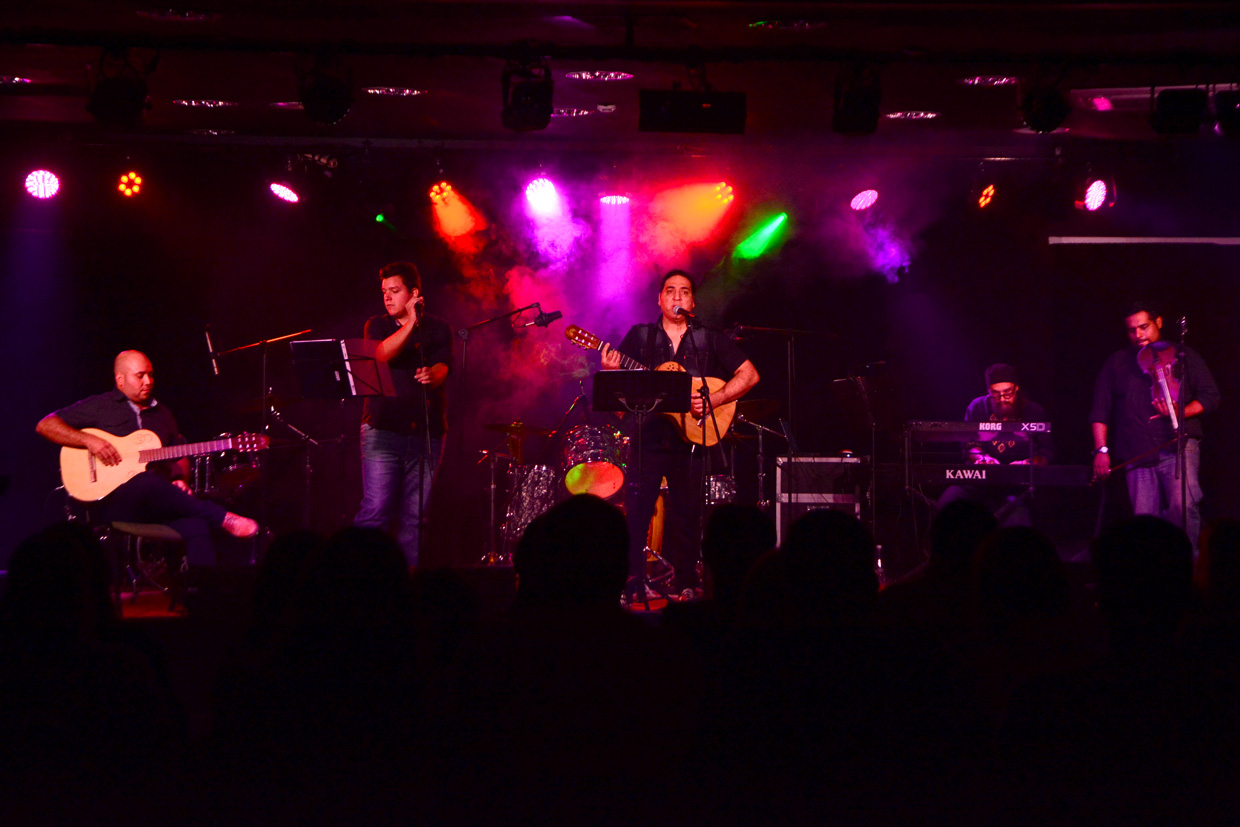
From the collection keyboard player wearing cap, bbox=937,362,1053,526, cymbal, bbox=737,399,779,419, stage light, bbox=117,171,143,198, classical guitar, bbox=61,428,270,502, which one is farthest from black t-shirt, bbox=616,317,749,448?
stage light, bbox=117,171,143,198

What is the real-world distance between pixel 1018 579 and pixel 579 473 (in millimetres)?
4755

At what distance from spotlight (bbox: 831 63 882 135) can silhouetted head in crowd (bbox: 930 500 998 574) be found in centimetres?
363

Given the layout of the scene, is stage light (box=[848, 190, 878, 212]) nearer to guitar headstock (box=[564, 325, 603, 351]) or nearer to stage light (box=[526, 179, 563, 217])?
stage light (box=[526, 179, 563, 217])

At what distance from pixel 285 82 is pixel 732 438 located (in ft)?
14.5

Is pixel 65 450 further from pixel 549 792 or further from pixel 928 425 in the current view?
pixel 928 425

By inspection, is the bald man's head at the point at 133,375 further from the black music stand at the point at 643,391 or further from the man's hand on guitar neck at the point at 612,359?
the black music stand at the point at 643,391

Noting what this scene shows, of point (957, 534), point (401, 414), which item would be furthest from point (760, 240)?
point (957, 534)

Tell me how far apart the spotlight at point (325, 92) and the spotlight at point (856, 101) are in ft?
10.8

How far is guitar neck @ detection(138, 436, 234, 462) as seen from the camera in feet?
22.1

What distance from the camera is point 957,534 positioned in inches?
121

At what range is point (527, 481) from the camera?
24.7 feet

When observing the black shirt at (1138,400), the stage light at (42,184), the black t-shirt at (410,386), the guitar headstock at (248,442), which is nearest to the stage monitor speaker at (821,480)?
the black shirt at (1138,400)

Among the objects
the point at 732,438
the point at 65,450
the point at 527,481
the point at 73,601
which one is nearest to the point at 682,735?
the point at 73,601

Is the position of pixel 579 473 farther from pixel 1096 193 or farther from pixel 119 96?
pixel 1096 193
